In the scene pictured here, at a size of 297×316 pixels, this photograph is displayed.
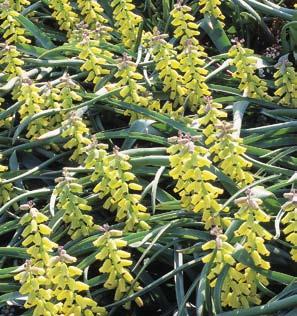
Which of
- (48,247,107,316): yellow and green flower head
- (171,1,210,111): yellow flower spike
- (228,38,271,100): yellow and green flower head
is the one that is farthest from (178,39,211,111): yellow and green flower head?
(48,247,107,316): yellow and green flower head

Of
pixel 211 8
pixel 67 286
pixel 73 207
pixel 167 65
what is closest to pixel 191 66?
pixel 167 65

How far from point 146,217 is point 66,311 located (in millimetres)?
571

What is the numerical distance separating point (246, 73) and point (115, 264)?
134 centimetres

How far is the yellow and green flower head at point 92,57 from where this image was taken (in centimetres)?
407

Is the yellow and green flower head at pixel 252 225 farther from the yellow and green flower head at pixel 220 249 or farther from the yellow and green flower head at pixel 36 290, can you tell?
the yellow and green flower head at pixel 36 290

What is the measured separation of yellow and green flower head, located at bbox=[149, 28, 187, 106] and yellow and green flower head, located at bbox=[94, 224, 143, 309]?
108 centimetres

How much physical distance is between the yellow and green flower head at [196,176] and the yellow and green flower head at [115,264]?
1.07 ft

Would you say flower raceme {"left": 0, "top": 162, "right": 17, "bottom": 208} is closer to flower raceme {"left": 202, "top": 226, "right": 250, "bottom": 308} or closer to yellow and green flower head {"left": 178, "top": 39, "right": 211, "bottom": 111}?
yellow and green flower head {"left": 178, "top": 39, "right": 211, "bottom": 111}

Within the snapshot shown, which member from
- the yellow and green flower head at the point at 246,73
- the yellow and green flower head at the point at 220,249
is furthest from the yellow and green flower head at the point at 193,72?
the yellow and green flower head at the point at 220,249

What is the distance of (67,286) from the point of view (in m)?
3.12

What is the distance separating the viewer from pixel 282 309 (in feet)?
9.98

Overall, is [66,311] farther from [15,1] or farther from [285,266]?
[15,1]

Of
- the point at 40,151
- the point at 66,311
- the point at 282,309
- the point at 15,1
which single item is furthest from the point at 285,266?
the point at 15,1

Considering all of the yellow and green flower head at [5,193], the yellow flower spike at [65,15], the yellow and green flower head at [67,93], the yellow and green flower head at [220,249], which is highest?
the yellow flower spike at [65,15]
